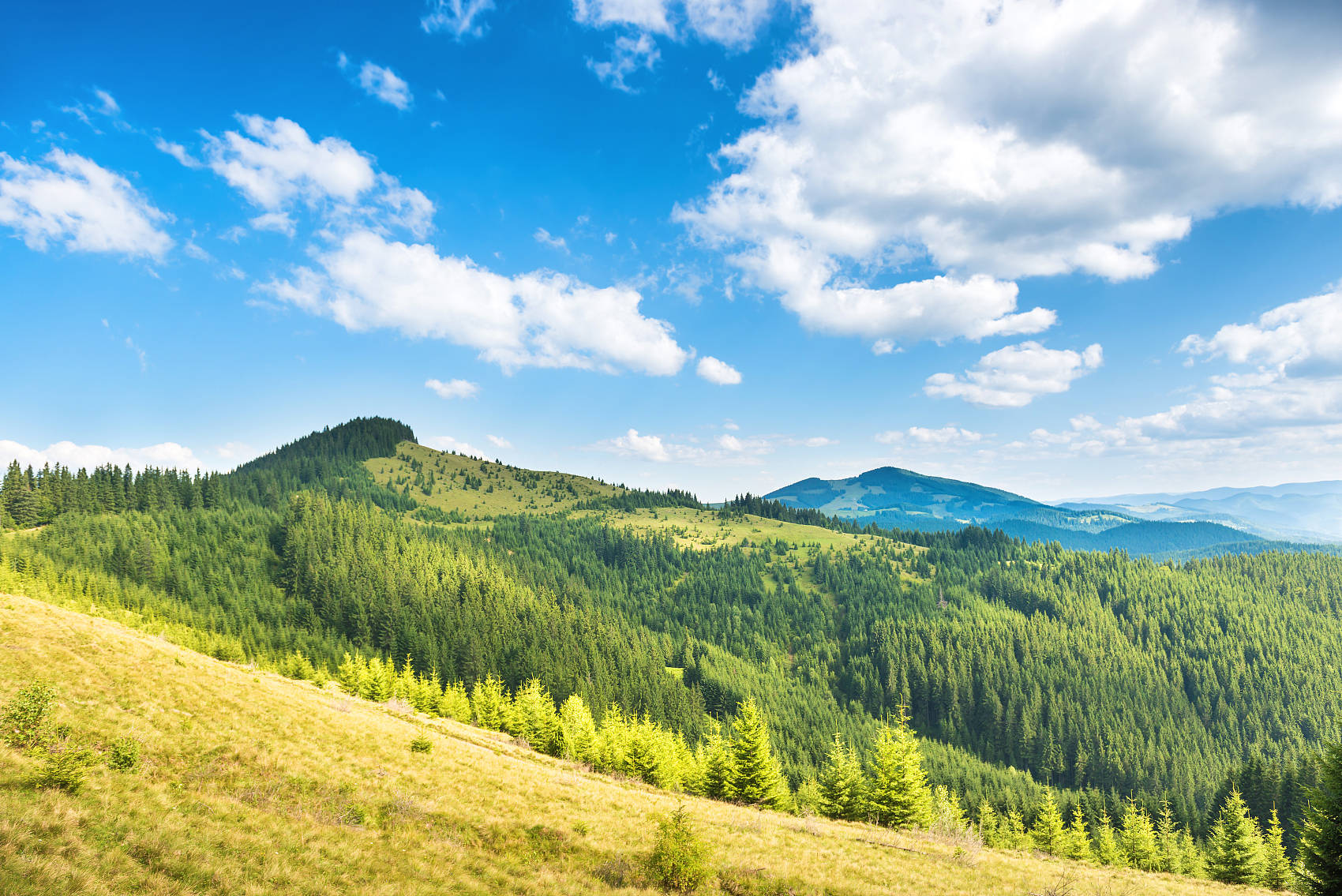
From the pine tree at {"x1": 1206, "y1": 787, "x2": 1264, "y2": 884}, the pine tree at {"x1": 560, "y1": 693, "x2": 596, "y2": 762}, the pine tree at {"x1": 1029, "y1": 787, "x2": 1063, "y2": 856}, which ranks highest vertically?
the pine tree at {"x1": 560, "y1": 693, "x2": 596, "y2": 762}

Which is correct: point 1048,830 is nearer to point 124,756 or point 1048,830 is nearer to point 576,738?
point 576,738

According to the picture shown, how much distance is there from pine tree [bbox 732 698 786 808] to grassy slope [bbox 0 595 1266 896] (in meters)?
7.90

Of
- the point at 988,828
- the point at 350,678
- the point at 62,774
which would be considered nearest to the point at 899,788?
the point at 62,774

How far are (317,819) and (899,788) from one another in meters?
41.5

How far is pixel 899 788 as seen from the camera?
42.7 metres

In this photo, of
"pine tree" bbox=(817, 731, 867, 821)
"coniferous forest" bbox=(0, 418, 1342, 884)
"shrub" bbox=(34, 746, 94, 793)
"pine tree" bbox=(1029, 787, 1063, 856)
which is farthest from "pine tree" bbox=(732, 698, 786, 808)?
"pine tree" bbox=(1029, 787, 1063, 856)

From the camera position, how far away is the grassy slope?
1405cm

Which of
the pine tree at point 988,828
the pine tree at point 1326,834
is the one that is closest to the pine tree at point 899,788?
the pine tree at point 1326,834

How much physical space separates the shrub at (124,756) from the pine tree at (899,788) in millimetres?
43965

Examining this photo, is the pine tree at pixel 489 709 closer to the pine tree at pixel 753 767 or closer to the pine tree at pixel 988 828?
the pine tree at pixel 753 767

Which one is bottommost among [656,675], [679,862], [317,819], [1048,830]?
[656,675]

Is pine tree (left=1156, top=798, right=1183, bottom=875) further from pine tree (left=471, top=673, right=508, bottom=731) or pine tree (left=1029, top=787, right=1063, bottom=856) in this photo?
pine tree (left=471, top=673, right=508, bottom=731)

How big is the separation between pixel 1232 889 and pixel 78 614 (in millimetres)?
79205

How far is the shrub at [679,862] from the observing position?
1877 cm
